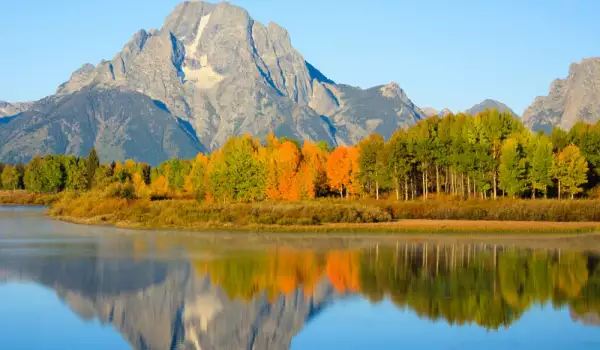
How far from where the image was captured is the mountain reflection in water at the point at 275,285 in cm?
3300

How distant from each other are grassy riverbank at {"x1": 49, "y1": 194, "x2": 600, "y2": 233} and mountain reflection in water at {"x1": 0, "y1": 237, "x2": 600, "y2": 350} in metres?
14.1

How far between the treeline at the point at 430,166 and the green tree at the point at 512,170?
4.7 inches

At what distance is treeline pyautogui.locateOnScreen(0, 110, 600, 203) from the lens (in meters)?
93.9

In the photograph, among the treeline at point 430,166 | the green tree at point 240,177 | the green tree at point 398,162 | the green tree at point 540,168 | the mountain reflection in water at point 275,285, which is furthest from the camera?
the green tree at point 240,177

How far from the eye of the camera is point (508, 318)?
3397cm

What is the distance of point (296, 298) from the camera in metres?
38.2

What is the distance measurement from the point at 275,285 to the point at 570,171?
62.8 metres

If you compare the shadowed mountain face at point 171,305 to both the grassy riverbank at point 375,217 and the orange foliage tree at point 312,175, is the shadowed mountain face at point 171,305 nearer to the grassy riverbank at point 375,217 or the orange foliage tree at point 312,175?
the grassy riverbank at point 375,217

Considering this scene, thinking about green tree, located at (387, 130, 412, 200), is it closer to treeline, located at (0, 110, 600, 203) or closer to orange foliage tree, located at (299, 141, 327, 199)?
treeline, located at (0, 110, 600, 203)

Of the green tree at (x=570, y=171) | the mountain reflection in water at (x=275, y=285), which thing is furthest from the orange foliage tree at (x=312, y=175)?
the mountain reflection in water at (x=275, y=285)

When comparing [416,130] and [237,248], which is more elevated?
[416,130]

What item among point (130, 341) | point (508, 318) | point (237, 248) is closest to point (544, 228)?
point (237, 248)

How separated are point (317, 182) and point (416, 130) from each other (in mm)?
17143

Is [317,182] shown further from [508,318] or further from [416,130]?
[508,318]
